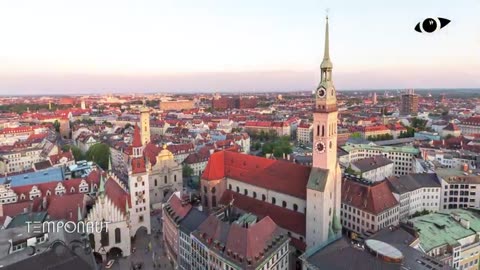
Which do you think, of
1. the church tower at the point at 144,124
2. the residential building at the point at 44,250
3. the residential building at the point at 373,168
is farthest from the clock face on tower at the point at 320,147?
the church tower at the point at 144,124

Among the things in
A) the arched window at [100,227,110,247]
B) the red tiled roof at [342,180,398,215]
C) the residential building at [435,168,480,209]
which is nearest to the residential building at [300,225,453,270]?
the red tiled roof at [342,180,398,215]

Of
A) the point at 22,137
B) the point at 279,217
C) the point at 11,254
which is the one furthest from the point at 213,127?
the point at 11,254

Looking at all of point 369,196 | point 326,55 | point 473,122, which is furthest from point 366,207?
point 473,122

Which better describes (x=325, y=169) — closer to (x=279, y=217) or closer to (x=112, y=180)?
(x=279, y=217)

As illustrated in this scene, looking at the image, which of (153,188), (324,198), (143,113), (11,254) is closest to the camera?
(11,254)

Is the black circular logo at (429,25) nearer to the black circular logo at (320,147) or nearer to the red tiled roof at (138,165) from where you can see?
the black circular logo at (320,147)

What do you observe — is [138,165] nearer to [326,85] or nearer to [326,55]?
[326,85]
